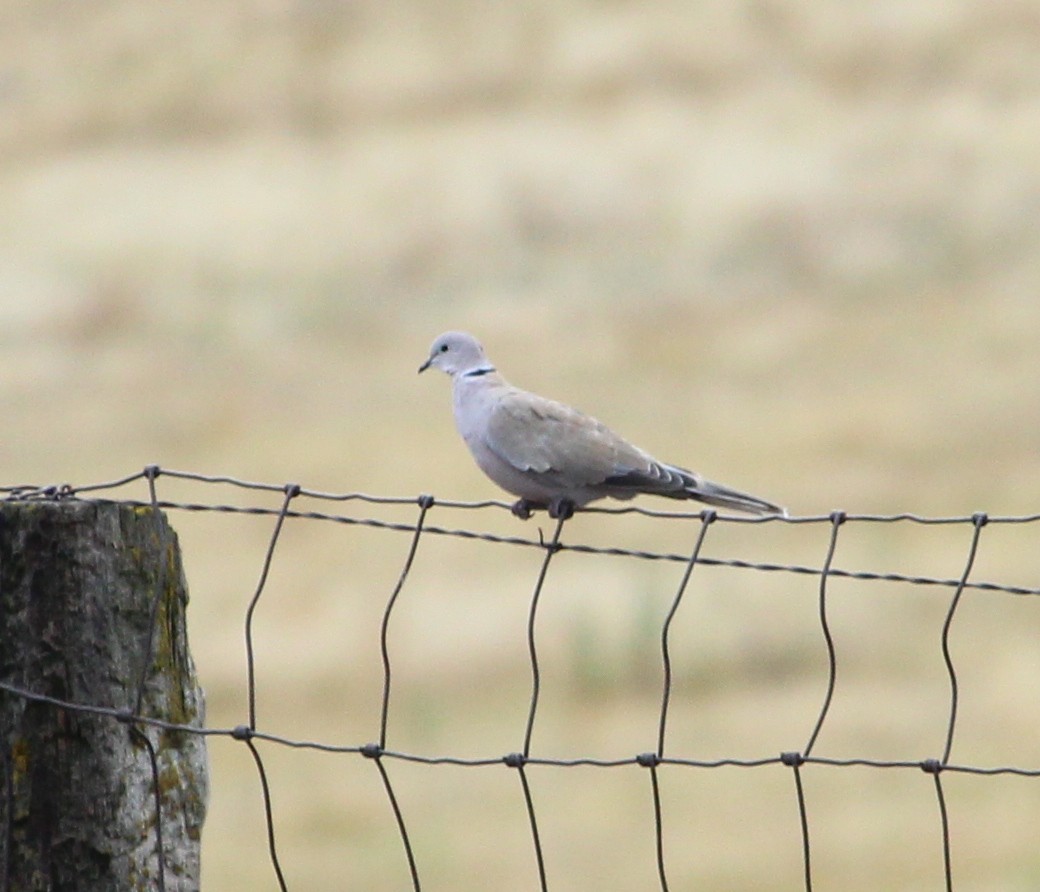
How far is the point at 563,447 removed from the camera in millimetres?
5973

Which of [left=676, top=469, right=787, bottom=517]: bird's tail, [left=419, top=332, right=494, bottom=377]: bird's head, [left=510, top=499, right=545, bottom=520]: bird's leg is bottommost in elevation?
[left=676, top=469, right=787, bottom=517]: bird's tail

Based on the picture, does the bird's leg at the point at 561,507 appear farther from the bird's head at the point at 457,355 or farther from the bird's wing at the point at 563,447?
the bird's head at the point at 457,355

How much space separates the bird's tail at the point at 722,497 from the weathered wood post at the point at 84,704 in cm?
212

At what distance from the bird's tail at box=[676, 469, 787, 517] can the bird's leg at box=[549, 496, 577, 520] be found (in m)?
0.51

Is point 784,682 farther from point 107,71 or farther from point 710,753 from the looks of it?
point 107,71

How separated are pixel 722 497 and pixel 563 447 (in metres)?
0.58

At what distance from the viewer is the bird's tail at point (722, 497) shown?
216 inches

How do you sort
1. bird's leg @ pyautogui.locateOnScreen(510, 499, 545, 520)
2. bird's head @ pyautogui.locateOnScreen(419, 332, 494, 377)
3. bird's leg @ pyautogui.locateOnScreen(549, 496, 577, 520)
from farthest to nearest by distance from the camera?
bird's head @ pyautogui.locateOnScreen(419, 332, 494, 377) < bird's leg @ pyautogui.locateOnScreen(549, 496, 577, 520) < bird's leg @ pyautogui.locateOnScreen(510, 499, 545, 520)

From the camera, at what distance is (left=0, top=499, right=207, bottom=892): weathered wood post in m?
3.75

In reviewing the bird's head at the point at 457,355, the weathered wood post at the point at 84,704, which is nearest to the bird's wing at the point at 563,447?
the bird's head at the point at 457,355

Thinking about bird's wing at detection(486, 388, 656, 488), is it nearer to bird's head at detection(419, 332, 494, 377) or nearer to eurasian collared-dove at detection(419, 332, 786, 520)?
eurasian collared-dove at detection(419, 332, 786, 520)

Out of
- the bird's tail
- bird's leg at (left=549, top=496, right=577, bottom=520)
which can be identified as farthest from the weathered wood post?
bird's leg at (left=549, top=496, right=577, bottom=520)

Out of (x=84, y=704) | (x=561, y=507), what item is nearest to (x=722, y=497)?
(x=561, y=507)

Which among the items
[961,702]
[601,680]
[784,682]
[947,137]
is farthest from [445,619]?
[947,137]
